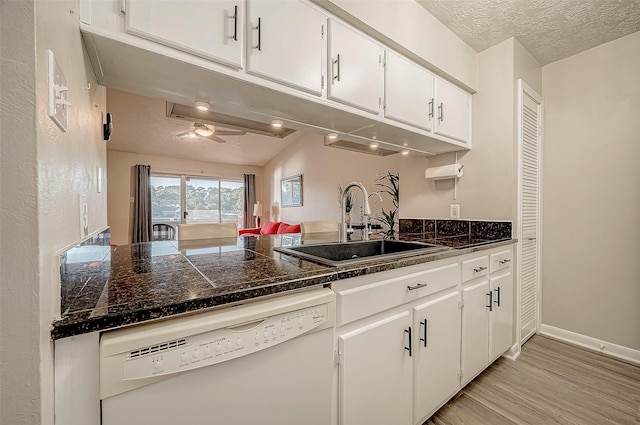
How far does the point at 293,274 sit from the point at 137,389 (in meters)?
0.47

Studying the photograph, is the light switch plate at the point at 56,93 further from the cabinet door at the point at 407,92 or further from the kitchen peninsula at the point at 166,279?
the cabinet door at the point at 407,92

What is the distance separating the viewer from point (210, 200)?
6875mm

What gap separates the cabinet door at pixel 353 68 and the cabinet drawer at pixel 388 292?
934 millimetres

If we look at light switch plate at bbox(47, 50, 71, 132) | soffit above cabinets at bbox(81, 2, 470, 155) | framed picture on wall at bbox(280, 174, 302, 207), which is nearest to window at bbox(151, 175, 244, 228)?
framed picture on wall at bbox(280, 174, 302, 207)

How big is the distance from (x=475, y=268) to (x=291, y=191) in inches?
194

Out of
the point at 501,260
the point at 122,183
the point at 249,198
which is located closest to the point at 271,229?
the point at 249,198

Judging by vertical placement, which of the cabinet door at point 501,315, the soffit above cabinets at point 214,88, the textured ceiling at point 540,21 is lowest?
the cabinet door at point 501,315

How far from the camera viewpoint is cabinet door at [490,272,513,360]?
1.77 meters

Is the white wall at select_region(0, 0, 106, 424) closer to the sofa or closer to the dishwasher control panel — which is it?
the dishwasher control panel

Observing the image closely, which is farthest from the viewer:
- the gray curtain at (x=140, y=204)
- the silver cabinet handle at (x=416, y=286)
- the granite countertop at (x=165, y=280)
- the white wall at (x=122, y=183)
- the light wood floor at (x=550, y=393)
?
the gray curtain at (x=140, y=204)

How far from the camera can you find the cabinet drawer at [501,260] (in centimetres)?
177

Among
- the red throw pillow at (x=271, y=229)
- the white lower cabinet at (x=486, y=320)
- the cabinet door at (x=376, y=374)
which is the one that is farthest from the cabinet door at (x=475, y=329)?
the red throw pillow at (x=271, y=229)

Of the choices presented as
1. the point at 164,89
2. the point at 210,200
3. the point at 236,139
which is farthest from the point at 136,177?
the point at 164,89

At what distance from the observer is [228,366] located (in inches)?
27.3
